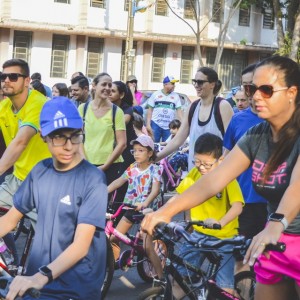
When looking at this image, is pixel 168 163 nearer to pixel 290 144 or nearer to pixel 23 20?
pixel 290 144

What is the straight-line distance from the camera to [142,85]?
119ft

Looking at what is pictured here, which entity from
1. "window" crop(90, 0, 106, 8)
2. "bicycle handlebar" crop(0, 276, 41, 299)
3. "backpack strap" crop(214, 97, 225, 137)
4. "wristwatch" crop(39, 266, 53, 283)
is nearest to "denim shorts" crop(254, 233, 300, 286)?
"wristwatch" crop(39, 266, 53, 283)

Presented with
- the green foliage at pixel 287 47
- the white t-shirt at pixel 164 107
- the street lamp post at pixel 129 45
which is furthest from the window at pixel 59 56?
the white t-shirt at pixel 164 107

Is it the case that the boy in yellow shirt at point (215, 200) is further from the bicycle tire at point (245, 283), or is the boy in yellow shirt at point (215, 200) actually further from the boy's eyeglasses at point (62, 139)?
the boy's eyeglasses at point (62, 139)

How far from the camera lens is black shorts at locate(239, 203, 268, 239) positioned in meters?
6.13

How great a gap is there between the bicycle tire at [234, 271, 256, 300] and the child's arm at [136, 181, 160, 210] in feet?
6.23

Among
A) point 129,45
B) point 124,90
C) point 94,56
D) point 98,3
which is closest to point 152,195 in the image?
point 124,90

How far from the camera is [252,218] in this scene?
6.13 meters

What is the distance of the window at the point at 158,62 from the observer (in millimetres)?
36438

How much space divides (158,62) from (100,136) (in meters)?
28.7

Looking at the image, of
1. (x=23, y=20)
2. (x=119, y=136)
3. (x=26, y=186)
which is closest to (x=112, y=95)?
(x=119, y=136)

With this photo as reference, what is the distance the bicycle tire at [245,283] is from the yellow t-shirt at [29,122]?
195 centimetres

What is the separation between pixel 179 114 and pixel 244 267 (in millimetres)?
9079

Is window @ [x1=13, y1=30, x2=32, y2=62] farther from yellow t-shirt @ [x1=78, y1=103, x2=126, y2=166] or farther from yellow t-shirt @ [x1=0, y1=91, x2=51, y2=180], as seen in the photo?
yellow t-shirt @ [x1=0, y1=91, x2=51, y2=180]
